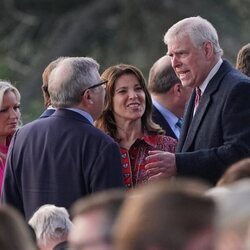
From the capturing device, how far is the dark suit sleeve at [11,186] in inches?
316

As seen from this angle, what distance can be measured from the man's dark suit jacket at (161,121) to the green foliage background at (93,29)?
13209 mm

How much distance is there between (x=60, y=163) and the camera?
7.75 metres

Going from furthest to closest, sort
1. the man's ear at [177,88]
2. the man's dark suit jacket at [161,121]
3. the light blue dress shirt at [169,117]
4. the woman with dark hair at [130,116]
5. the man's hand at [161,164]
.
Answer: the man's ear at [177,88]
the light blue dress shirt at [169,117]
the man's dark suit jacket at [161,121]
the woman with dark hair at [130,116]
the man's hand at [161,164]

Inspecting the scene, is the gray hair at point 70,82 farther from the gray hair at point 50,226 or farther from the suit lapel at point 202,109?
the gray hair at point 50,226

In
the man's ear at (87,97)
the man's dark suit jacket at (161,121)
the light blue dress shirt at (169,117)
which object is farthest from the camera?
the light blue dress shirt at (169,117)

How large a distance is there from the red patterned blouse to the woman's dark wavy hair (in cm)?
7

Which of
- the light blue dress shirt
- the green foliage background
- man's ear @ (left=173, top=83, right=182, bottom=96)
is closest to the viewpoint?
the light blue dress shirt

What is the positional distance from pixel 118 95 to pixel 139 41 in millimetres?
16043

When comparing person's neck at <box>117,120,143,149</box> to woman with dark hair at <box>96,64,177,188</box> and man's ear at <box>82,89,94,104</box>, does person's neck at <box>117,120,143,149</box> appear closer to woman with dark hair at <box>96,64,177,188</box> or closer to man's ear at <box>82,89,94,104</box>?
woman with dark hair at <box>96,64,177,188</box>

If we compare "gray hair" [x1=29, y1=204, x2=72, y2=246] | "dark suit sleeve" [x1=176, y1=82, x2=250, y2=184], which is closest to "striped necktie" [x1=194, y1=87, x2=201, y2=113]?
"dark suit sleeve" [x1=176, y1=82, x2=250, y2=184]

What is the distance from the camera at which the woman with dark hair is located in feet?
27.8

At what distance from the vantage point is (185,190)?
429 cm

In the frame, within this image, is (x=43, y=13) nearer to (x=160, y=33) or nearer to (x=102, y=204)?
(x=160, y=33)

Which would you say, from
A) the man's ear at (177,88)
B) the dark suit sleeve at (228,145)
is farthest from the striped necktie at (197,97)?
the man's ear at (177,88)
